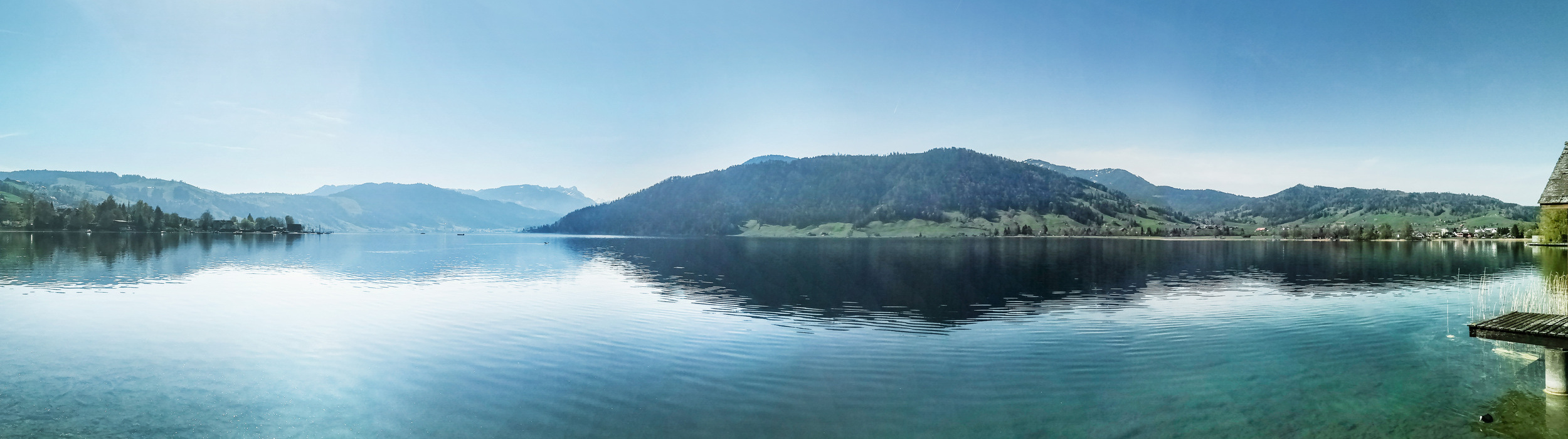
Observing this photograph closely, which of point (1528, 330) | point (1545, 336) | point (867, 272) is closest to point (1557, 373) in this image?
point (1528, 330)

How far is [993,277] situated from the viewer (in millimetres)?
64750

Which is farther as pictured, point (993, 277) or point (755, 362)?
point (993, 277)

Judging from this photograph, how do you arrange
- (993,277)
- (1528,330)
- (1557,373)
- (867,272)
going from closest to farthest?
(1528,330) → (1557,373) → (993,277) → (867,272)

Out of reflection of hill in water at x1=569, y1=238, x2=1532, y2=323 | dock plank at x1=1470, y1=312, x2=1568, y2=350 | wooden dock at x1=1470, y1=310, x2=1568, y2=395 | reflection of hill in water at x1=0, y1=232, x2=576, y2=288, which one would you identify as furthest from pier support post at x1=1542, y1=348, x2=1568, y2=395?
reflection of hill in water at x1=0, y1=232, x2=576, y2=288

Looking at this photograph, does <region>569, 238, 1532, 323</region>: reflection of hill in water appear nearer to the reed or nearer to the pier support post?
Result: the reed

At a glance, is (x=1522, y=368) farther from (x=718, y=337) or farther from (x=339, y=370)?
(x=339, y=370)

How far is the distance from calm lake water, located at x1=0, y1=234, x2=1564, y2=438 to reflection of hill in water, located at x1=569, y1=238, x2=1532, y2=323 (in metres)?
0.81

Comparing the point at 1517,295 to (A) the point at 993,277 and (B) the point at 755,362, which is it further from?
(B) the point at 755,362

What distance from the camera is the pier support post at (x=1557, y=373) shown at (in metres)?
16.5

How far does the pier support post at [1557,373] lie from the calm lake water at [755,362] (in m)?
0.94

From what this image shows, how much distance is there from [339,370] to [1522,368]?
35.0m

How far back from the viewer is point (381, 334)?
95.9ft

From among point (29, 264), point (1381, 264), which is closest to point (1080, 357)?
point (1381, 264)

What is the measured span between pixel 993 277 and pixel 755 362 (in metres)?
47.3
